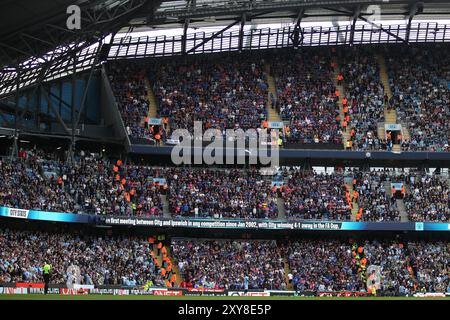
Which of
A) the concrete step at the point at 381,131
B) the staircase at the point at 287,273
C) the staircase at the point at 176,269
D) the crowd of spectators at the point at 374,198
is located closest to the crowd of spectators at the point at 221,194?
the staircase at the point at 176,269

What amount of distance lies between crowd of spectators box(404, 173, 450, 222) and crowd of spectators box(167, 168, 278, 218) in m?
11.6

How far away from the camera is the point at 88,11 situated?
47.5m

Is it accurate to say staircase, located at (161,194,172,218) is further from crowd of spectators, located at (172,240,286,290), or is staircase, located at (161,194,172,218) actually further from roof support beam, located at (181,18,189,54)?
roof support beam, located at (181,18,189,54)

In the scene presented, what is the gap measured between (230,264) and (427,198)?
Result: 18.6 m

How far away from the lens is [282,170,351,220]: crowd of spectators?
61000 mm

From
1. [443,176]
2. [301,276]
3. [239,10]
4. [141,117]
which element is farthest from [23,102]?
[443,176]

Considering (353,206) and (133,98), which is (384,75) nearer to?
(353,206)

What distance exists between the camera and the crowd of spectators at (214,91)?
6769cm

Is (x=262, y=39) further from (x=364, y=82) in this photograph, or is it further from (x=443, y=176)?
(x=443, y=176)

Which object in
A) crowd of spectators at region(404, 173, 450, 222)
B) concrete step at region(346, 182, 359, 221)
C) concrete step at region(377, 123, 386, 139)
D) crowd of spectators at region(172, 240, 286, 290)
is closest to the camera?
crowd of spectators at region(172, 240, 286, 290)

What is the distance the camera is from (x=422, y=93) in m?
71.4

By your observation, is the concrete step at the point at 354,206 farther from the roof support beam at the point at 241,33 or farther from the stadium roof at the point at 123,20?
the roof support beam at the point at 241,33

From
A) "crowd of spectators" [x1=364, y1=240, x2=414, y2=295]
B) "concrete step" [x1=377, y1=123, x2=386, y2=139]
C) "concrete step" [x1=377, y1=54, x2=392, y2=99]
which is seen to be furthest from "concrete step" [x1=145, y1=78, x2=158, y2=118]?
"crowd of spectators" [x1=364, y1=240, x2=414, y2=295]

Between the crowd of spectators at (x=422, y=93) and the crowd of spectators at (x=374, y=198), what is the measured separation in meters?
4.26
